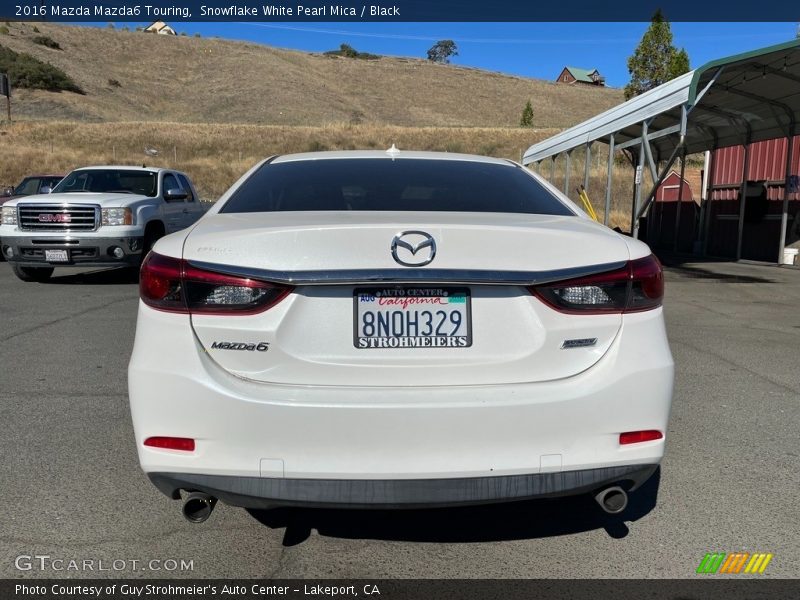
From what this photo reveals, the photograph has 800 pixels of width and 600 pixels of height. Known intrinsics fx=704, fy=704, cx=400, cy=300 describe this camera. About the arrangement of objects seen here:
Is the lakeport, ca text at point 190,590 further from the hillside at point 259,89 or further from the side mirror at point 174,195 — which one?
the hillside at point 259,89

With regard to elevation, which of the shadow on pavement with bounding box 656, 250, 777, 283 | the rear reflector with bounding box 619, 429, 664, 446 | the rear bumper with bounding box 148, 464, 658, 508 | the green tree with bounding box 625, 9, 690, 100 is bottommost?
the shadow on pavement with bounding box 656, 250, 777, 283

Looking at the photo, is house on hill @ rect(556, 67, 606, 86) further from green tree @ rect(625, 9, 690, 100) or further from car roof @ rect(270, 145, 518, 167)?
car roof @ rect(270, 145, 518, 167)

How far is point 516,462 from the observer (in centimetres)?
243

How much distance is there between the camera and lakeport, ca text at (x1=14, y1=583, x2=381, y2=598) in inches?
103

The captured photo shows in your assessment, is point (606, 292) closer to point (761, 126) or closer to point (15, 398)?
point (15, 398)

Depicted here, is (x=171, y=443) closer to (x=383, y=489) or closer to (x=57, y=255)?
(x=383, y=489)

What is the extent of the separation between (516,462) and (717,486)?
5.54 feet

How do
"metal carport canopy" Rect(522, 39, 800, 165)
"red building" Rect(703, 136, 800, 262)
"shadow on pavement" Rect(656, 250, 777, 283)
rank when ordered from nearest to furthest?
"metal carport canopy" Rect(522, 39, 800, 165), "shadow on pavement" Rect(656, 250, 777, 283), "red building" Rect(703, 136, 800, 262)

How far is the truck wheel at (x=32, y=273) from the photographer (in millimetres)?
11305

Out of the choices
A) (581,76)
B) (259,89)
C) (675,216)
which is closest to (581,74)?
(581,76)

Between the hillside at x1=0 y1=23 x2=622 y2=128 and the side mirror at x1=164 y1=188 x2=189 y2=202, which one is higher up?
the hillside at x1=0 y1=23 x2=622 y2=128

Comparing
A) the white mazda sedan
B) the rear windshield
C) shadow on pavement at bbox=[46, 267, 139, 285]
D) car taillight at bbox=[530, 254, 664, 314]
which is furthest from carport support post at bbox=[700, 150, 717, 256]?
the white mazda sedan

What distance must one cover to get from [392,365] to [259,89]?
7873 cm

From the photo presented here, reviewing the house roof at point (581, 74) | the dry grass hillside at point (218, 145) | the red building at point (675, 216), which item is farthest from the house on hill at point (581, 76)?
the red building at point (675, 216)
